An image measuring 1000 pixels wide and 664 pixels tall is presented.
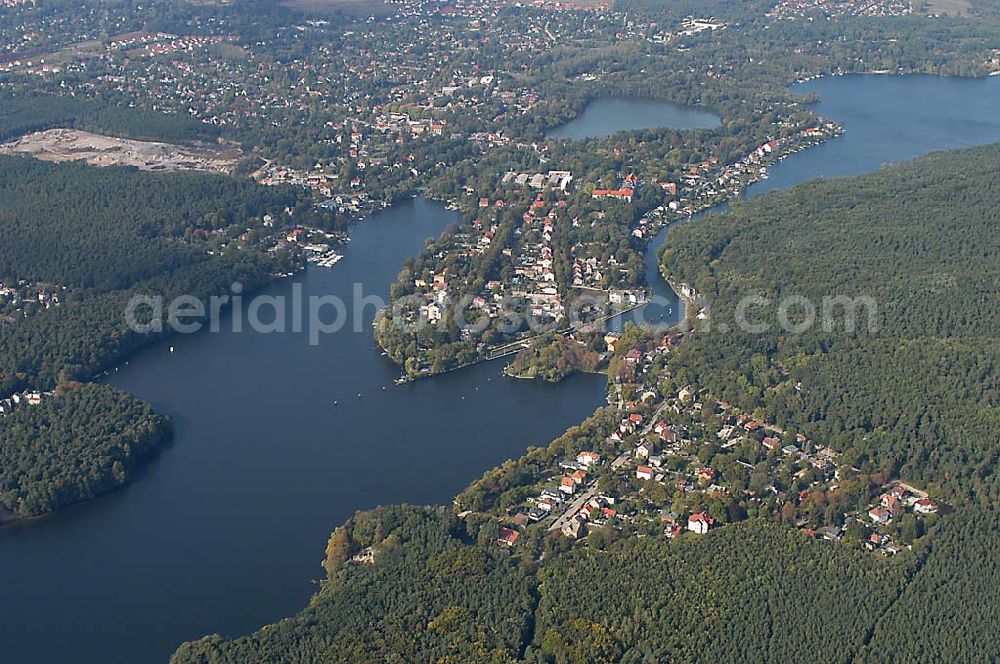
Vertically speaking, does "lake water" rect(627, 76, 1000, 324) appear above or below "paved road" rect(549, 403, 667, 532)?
below

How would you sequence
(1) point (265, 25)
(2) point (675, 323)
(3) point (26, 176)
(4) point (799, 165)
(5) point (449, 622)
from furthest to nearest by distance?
1. (1) point (265, 25)
2. (4) point (799, 165)
3. (3) point (26, 176)
4. (2) point (675, 323)
5. (5) point (449, 622)

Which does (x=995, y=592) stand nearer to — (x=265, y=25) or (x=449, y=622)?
→ (x=449, y=622)

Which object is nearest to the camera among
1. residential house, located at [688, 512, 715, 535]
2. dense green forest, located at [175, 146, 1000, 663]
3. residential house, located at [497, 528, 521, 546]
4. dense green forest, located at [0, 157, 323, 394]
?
dense green forest, located at [175, 146, 1000, 663]

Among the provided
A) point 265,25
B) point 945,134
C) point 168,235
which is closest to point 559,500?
point 168,235

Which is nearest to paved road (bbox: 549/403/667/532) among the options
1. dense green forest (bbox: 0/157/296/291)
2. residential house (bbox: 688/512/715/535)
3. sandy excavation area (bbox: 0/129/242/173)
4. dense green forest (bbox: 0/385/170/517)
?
residential house (bbox: 688/512/715/535)

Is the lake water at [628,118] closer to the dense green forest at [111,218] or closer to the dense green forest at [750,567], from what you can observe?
the dense green forest at [111,218]

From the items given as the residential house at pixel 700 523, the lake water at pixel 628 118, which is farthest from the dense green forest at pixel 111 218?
the residential house at pixel 700 523

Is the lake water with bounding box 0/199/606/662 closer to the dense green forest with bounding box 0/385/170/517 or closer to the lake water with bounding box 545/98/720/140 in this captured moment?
the dense green forest with bounding box 0/385/170/517
